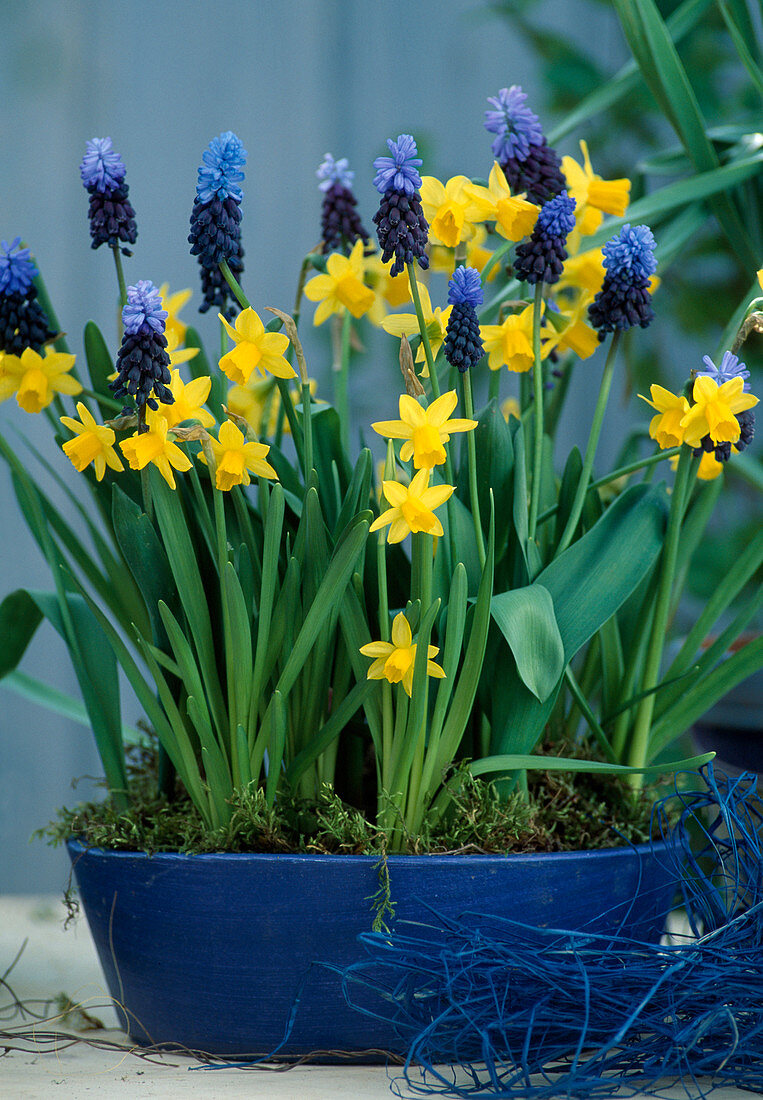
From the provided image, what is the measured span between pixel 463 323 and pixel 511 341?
0.08 m

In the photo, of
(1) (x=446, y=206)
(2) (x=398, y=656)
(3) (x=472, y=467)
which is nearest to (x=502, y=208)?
(1) (x=446, y=206)

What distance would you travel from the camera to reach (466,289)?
44 cm

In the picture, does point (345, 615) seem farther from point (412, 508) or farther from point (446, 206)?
point (446, 206)

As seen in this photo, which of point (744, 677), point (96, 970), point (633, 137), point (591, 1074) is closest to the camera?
point (591, 1074)

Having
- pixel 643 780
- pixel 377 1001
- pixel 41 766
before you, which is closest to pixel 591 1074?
pixel 377 1001

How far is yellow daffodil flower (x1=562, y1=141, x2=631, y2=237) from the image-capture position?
0.54 meters

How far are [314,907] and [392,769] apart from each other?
7 cm

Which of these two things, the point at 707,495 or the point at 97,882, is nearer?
the point at 97,882

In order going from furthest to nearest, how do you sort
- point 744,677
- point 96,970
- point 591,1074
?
point 96,970 → point 744,677 → point 591,1074

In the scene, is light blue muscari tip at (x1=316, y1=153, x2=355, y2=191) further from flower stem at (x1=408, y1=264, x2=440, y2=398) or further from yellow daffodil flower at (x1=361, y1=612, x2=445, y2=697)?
yellow daffodil flower at (x1=361, y1=612, x2=445, y2=697)

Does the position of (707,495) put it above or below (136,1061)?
above

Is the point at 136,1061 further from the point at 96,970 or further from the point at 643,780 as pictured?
the point at 643,780

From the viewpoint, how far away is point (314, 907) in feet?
1.39

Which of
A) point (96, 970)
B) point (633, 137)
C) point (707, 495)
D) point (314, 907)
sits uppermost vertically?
point (633, 137)
